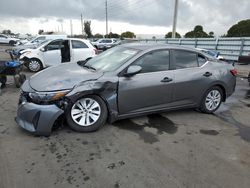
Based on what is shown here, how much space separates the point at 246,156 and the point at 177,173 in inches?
50.1

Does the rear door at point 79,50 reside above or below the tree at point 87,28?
below

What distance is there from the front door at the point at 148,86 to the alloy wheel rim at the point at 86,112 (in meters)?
0.44

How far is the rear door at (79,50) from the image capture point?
10320 mm

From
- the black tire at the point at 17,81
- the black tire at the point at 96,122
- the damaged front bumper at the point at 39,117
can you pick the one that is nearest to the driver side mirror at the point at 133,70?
the black tire at the point at 96,122

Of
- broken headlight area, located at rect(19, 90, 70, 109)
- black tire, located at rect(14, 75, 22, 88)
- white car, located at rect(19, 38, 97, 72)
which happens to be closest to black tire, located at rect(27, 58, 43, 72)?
white car, located at rect(19, 38, 97, 72)

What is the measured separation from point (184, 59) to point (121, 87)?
5.44 feet

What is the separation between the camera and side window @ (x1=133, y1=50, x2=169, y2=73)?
4.36 meters

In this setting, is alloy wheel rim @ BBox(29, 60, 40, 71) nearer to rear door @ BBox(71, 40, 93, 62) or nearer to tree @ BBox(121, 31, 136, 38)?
rear door @ BBox(71, 40, 93, 62)

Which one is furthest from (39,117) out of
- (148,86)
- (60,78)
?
(148,86)

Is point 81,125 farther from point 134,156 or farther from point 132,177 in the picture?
point 132,177

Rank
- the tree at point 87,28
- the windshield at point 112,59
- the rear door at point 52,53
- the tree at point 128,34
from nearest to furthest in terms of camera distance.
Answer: the windshield at point 112,59 < the rear door at point 52,53 < the tree at point 128,34 < the tree at point 87,28

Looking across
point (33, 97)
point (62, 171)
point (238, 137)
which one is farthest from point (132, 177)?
point (238, 137)

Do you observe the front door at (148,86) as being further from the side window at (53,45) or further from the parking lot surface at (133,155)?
the side window at (53,45)

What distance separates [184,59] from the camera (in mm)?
4867
